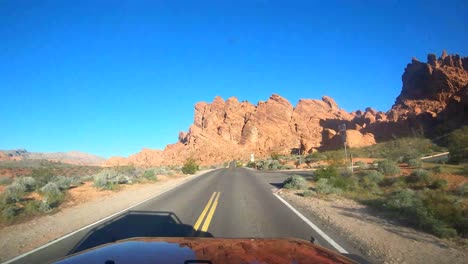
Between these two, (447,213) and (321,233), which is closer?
(321,233)

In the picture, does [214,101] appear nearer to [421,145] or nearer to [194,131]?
[194,131]

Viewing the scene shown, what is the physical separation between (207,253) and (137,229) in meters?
7.01

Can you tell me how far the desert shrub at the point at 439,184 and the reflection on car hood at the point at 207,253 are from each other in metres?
16.1

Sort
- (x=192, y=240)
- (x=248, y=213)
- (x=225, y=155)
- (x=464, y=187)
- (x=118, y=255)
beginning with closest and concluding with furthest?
(x=118, y=255) < (x=192, y=240) < (x=248, y=213) < (x=464, y=187) < (x=225, y=155)

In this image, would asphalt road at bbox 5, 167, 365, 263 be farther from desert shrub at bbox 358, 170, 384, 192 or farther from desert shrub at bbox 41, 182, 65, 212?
desert shrub at bbox 358, 170, 384, 192

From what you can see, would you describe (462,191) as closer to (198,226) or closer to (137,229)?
(198,226)

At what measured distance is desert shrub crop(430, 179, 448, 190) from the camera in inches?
686

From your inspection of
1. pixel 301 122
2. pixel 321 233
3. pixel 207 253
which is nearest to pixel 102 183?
pixel 321 233

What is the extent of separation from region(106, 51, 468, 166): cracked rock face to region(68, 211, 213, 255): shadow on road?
7220cm

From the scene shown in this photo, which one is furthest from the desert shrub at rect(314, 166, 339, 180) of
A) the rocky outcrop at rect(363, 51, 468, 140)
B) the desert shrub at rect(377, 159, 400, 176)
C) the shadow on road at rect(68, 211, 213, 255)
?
the rocky outcrop at rect(363, 51, 468, 140)

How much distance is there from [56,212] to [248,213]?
855cm

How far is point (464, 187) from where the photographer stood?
1515 cm

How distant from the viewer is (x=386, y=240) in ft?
27.6

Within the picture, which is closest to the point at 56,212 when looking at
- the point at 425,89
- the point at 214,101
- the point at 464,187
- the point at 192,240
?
the point at 192,240
